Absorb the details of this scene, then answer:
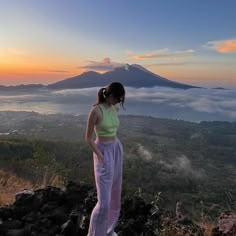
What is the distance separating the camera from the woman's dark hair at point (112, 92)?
387 cm

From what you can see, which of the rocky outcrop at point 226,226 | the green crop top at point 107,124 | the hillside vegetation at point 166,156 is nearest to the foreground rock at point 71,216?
the rocky outcrop at point 226,226

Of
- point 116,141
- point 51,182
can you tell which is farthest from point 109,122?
point 51,182

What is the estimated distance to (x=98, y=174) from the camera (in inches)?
154

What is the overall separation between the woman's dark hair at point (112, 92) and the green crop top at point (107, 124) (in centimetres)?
9

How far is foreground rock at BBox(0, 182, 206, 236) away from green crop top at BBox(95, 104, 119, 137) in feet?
3.88

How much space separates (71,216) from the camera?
455 cm

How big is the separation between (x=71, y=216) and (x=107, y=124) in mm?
1390

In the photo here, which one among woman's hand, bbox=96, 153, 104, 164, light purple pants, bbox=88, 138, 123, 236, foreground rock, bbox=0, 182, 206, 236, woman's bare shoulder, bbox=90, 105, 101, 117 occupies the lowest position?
foreground rock, bbox=0, 182, 206, 236

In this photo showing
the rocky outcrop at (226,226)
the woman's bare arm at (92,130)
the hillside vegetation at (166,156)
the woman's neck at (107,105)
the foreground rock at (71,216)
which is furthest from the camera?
the hillside vegetation at (166,156)

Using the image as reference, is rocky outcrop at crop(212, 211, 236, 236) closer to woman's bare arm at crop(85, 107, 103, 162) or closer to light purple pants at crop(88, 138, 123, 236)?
light purple pants at crop(88, 138, 123, 236)

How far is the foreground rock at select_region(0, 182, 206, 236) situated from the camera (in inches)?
169

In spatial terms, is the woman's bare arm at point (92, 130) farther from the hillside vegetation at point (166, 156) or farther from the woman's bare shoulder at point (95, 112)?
the hillside vegetation at point (166, 156)

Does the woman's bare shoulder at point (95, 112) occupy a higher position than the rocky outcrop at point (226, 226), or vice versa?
the woman's bare shoulder at point (95, 112)

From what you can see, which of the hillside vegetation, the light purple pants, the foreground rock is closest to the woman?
the light purple pants
